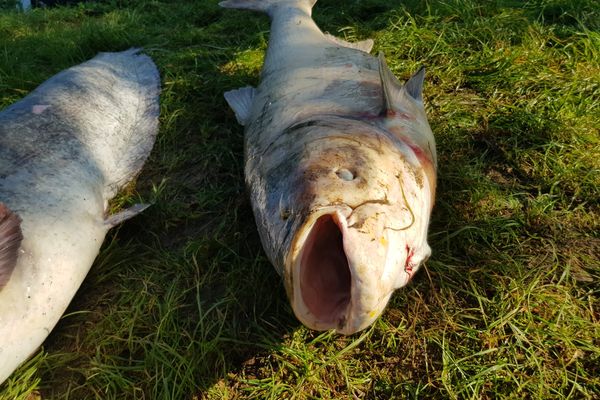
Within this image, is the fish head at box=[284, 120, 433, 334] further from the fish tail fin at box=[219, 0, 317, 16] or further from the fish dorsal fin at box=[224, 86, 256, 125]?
the fish tail fin at box=[219, 0, 317, 16]

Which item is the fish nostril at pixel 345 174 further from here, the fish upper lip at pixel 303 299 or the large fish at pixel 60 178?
the large fish at pixel 60 178

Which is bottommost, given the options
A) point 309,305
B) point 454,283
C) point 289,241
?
point 454,283

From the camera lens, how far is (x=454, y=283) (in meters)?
2.57

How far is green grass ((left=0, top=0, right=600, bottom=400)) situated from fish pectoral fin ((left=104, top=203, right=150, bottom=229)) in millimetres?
86

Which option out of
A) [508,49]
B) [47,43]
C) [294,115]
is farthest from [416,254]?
[47,43]

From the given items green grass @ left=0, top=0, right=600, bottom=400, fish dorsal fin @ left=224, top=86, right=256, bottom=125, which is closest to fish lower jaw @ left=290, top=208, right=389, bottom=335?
green grass @ left=0, top=0, right=600, bottom=400

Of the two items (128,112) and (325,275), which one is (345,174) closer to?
(325,275)

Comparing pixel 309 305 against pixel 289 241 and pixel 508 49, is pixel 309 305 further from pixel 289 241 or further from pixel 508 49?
pixel 508 49

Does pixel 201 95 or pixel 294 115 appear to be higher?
pixel 294 115

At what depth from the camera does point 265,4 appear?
4.84 metres

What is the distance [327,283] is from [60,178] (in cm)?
201

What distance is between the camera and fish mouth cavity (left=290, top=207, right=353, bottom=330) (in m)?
1.84

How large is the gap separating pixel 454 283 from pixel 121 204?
224cm

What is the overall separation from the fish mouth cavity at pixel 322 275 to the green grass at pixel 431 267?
479mm
